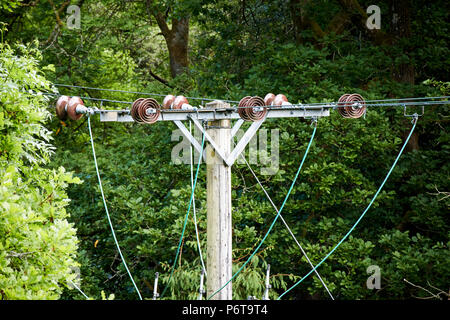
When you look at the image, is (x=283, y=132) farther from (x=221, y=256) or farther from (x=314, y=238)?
(x=221, y=256)

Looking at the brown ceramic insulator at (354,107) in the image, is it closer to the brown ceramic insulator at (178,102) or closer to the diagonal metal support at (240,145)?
the diagonal metal support at (240,145)

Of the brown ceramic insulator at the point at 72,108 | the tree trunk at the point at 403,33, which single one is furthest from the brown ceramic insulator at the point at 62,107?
the tree trunk at the point at 403,33

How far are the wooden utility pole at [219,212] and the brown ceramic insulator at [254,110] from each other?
13.3 inches

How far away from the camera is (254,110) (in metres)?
5.71

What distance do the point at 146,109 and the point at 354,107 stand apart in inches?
76.4

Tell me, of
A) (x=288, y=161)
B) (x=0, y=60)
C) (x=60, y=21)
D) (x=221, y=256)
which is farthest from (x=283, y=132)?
(x=60, y=21)

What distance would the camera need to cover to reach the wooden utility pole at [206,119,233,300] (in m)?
5.93

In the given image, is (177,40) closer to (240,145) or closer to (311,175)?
(311,175)

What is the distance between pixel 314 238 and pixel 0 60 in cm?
572

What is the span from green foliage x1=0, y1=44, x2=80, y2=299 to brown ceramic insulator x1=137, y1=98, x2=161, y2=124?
3.17 feet

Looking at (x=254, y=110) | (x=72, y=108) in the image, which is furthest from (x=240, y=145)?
(x=72, y=108)

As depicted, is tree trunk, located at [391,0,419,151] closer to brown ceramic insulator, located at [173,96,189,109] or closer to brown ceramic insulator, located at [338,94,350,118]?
brown ceramic insulator, located at [338,94,350,118]

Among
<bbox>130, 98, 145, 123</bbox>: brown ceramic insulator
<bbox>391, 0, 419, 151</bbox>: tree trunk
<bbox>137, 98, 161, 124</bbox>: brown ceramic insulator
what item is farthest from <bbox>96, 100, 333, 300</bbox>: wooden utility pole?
<bbox>391, 0, 419, 151</bbox>: tree trunk

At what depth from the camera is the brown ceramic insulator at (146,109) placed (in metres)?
5.53
